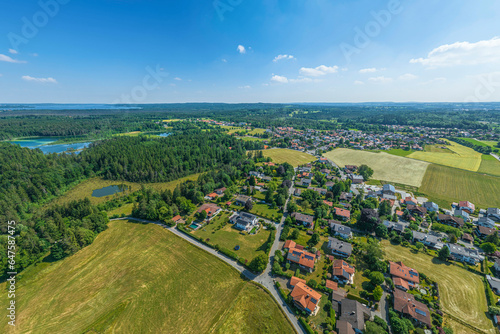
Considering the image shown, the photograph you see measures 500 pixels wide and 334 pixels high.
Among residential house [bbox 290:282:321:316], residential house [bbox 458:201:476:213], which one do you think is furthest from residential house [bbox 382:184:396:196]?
residential house [bbox 290:282:321:316]

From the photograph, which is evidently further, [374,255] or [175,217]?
[175,217]

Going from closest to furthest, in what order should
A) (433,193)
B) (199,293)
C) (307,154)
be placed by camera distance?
(199,293) < (433,193) < (307,154)

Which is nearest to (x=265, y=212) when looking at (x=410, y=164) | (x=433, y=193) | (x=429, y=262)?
(x=429, y=262)

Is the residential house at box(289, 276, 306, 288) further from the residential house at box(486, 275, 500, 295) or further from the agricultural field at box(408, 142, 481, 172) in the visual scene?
the agricultural field at box(408, 142, 481, 172)

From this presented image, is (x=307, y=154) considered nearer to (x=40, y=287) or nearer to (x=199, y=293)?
(x=199, y=293)

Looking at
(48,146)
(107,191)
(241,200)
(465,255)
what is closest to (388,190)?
(465,255)
